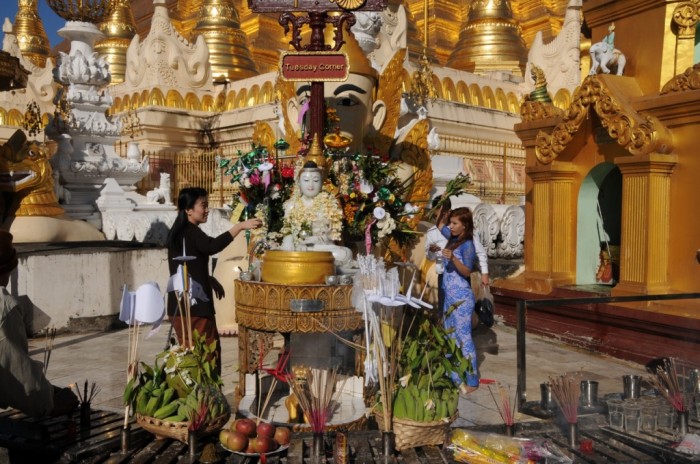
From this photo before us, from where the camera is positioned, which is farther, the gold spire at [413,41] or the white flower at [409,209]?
the gold spire at [413,41]

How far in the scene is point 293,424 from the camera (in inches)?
165

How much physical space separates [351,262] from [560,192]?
3773mm

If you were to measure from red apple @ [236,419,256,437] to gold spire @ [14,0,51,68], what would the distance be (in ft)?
85.8

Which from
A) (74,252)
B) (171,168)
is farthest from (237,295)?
(171,168)

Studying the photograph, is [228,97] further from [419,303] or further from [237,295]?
[419,303]

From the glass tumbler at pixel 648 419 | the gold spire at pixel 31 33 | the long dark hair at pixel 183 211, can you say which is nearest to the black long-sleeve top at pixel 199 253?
the long dark hair at pixel 183 211

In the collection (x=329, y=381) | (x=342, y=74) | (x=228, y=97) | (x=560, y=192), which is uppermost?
(x=228, y=97)

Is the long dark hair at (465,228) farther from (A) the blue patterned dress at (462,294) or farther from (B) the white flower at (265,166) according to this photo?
(B) the white flower at (265,166)

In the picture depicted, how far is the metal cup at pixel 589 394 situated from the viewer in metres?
4.00

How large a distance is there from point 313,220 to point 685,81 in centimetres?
392

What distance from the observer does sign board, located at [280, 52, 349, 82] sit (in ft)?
16.5

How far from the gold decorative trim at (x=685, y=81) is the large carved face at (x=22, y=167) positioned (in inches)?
286

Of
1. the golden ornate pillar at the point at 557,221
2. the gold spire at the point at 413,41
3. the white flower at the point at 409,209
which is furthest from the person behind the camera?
the gold spire at the point at 413,41

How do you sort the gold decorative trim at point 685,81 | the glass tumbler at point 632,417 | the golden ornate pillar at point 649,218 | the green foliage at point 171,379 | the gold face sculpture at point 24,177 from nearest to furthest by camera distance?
the green foliage at point 171,379
the glass tumbler at point 632,417
the gold decorative trim at point 685,81
the golden ornate pillar at point 649,218
the gold face sculpture at point 24,177
